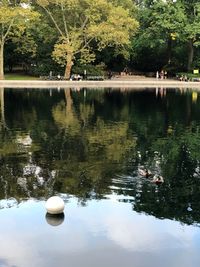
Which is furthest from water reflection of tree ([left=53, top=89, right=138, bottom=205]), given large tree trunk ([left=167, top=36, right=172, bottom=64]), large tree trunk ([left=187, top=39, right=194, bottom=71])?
large tree trunk ([left=167, top=36, right=172, bottom=64])

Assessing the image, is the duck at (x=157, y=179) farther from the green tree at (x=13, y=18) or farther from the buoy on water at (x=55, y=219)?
the green tree at (x=13, y=18)

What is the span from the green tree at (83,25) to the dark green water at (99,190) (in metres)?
27.7

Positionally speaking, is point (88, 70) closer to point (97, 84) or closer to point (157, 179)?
point (97, 84)

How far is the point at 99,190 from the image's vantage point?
1622cm

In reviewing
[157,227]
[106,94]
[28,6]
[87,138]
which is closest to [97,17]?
[28,6]

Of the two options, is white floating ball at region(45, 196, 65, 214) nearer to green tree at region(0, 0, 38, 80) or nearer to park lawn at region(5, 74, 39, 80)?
green tree at region(0, 0, 38, 80)

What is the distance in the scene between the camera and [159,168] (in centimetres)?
1912

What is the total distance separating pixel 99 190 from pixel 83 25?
4582 centimetres

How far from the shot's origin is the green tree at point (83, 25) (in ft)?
189

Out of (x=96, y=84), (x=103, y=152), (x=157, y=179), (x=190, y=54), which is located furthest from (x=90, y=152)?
(x=190, y=54)

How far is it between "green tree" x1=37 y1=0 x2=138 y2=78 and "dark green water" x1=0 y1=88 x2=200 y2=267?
90.7 ft

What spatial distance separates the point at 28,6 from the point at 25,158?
1816 inches

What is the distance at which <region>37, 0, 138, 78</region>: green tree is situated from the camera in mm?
57562

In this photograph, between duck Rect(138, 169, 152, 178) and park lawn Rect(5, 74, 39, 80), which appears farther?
park lawn Rect(5, 74, 39, 80)
